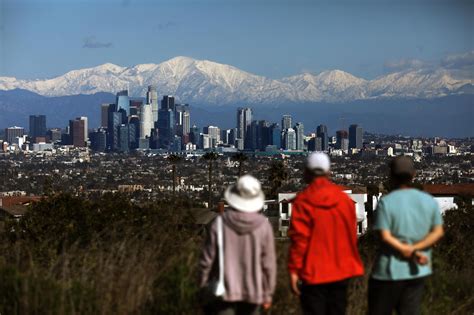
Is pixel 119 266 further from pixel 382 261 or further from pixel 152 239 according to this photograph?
pixel 382 261

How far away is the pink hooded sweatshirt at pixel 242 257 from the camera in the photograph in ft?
19.3

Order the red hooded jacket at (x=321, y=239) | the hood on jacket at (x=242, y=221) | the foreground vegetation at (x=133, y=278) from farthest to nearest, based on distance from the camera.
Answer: the foreground vegetation at (x=133, y=278) < the red hooded jacket at (x=321, y=239) < the hood on jacket at (x=242, y=221)

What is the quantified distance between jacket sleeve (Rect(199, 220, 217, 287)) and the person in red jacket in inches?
20.9

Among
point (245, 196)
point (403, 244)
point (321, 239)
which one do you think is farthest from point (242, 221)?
point (403, 244)

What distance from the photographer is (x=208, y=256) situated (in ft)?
19.5

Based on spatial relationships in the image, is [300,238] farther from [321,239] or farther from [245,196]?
[245,196]

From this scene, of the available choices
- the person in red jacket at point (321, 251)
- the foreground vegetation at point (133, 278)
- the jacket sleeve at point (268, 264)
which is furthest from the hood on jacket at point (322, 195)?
the foreground vegetation at point (133, 278)

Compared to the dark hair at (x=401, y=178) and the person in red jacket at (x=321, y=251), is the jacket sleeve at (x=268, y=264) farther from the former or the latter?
the dark hair at (x=401, y=178)

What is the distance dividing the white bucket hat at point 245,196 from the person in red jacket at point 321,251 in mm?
319

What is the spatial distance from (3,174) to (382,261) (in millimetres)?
164190

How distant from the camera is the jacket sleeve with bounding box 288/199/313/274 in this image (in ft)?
20.1

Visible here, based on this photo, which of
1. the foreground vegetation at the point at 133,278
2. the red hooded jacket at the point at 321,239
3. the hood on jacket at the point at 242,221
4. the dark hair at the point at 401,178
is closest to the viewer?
the hood on jacket at the point at 242,221

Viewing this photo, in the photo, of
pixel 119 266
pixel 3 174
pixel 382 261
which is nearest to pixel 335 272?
pixel 382 261

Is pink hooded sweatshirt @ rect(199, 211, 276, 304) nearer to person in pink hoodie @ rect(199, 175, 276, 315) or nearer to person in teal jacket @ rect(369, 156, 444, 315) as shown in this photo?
person in pink hoodie @ rect(199, 175, 276, 315)
